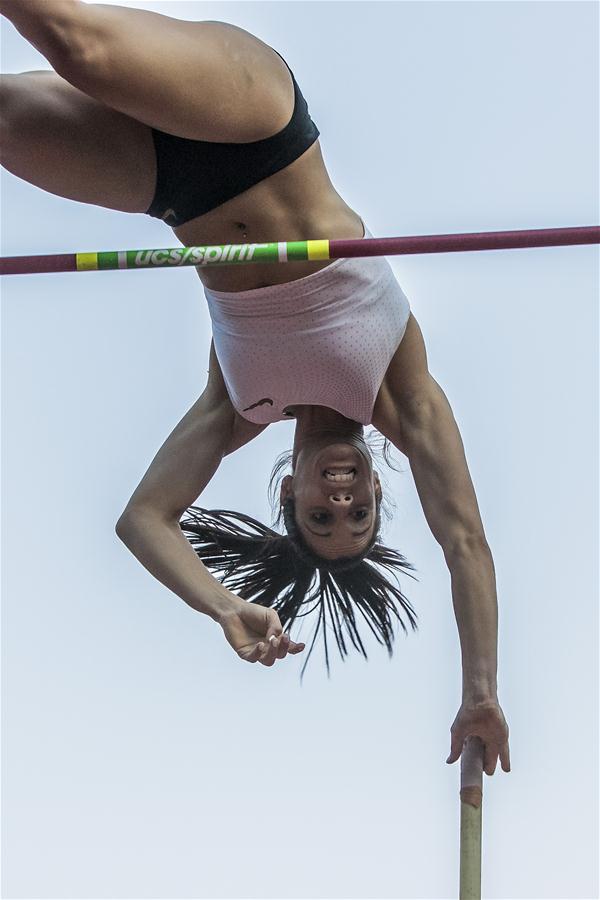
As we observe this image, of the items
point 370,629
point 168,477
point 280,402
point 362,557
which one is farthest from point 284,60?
point 370,629

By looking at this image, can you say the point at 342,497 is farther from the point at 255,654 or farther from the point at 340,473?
the point at 255,654

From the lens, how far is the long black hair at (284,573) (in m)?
4.35

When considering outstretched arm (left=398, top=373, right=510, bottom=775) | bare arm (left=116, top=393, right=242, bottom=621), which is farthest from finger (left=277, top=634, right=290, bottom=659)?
outstretched arm (left=398, top=373, right=510, bottom=775)

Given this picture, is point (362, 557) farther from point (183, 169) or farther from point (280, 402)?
point (183, 169)

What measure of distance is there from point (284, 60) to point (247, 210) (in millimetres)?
328

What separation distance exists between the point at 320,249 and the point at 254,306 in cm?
45

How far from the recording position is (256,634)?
3.54 metres

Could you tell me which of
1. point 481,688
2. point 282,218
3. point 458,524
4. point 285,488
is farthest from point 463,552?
point 282,218

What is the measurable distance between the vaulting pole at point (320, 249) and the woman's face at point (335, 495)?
0.82 metres

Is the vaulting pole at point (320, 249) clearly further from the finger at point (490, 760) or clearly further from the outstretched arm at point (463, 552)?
the finger at point (490, 760)

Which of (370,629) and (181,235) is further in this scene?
(370,629)

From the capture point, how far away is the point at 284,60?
335 centimetres

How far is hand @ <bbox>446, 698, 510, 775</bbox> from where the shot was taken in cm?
364

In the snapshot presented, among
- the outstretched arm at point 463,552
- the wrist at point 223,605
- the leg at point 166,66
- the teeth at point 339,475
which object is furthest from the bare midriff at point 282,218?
the wrist at point 223,605
